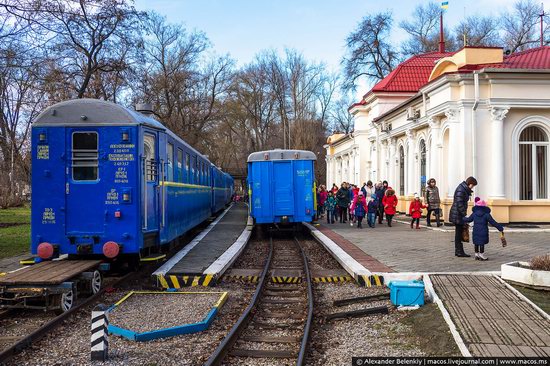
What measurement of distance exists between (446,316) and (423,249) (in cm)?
666

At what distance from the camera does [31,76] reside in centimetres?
1312

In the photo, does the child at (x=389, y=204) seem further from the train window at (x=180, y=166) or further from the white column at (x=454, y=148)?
the train window at (x=180, y=166)

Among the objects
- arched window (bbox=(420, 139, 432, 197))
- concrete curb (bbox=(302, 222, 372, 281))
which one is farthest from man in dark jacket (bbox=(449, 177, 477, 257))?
arched window (bbox=(420, 139, 432, 197))

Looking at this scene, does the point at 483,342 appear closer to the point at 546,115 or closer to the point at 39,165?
the point at 39,165

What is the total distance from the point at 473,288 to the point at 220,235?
1141 centimetres

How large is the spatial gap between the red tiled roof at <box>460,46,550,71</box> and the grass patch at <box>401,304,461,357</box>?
14400 mm

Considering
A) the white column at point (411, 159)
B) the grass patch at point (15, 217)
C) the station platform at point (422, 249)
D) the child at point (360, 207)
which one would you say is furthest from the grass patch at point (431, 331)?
the grass patch at point (15, 217)

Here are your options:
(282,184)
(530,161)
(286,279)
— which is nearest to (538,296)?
(286,279)

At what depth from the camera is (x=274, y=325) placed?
6980mm

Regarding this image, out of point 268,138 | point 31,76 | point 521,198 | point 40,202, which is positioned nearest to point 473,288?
point 40,202

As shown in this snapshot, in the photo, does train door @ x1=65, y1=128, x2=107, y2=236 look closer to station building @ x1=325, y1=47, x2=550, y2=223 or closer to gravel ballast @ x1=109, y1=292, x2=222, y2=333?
gravel ballast @ x1=109, y1=292, x2=222, y2=333

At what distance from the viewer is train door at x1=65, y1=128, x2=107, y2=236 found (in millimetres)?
9117

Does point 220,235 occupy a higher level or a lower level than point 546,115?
lower

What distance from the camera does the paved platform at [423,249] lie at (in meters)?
10.0
